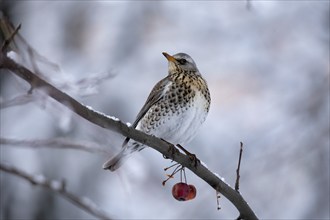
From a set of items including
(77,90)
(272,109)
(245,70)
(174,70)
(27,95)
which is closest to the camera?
(27,95)

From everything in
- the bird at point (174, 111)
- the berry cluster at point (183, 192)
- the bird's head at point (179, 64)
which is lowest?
→ the berry cluster at point (183, 192)

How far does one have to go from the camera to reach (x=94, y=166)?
7230 mm

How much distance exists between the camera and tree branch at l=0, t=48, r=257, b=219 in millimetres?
2099

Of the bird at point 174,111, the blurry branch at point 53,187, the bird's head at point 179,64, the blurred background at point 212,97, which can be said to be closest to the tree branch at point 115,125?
the blurry branch at point 53,187

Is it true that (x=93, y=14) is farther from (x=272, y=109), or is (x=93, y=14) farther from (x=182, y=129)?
(x=182, y=129)

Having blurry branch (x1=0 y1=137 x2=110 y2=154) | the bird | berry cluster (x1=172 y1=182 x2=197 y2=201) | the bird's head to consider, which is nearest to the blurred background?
the bird's head

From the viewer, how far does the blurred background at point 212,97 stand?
6.65 meters

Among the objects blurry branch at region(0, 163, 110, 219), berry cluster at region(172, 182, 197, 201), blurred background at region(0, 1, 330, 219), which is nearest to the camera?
blurry branch at region(0, 163, 110, 219)

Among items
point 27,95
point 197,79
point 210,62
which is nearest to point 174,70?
point 197,79

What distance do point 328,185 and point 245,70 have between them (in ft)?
7.32

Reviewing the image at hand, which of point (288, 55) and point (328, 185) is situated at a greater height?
point (288, 55)

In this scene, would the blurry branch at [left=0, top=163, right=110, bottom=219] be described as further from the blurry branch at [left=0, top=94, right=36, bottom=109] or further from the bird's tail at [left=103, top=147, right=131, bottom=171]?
the bird's tail at [left=103, top=147, right=131, bottom=171]

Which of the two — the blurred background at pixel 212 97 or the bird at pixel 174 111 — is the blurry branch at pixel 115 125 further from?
the blurred background at pixel 212 97

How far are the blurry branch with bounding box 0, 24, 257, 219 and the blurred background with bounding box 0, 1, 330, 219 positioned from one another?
2.78 metres
